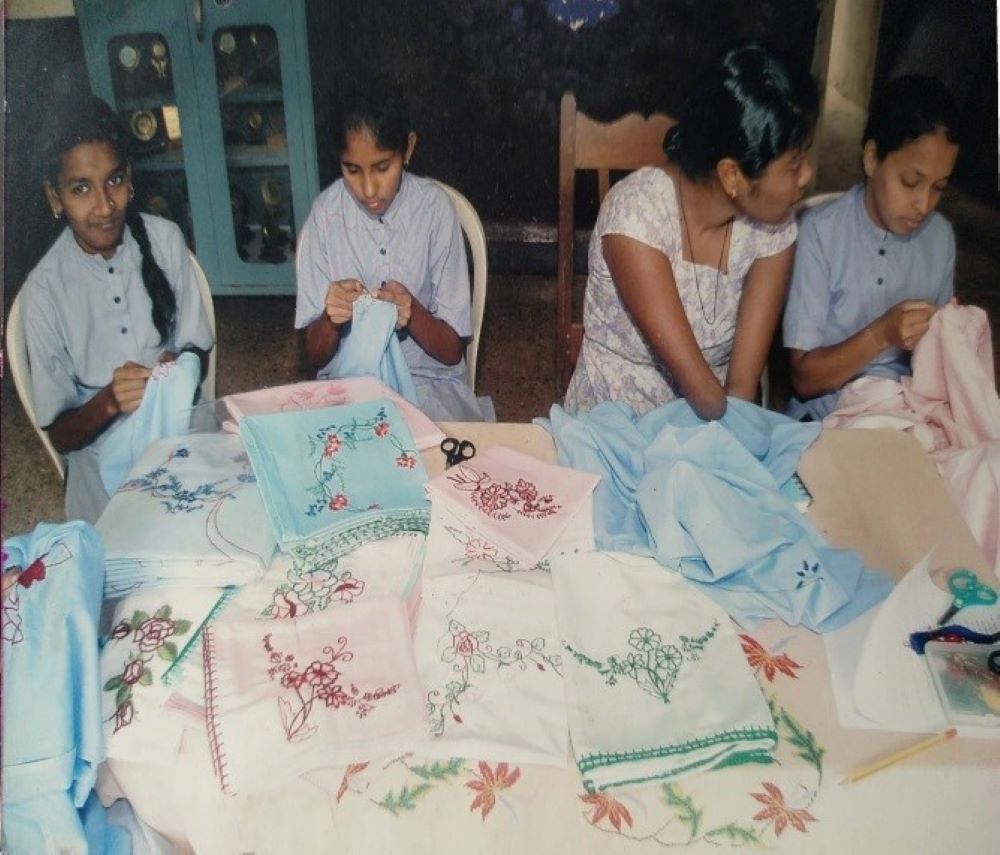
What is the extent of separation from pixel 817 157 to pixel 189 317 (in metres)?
0.91

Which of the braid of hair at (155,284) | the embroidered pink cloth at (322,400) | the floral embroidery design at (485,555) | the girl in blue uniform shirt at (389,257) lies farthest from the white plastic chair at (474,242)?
the floral embroidery design at (485,555)

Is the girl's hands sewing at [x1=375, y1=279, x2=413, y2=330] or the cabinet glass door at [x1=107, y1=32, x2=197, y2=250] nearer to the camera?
the cabinet glass door at [x1=107, y1=32, x2=197, y2=250]

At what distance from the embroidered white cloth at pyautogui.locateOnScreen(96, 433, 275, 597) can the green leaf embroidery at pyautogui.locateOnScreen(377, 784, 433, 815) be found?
0.26 metres

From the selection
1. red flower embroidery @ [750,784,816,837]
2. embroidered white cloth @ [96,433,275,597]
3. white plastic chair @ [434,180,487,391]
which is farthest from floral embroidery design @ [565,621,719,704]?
white plastic chair @ [434,180,487,391]

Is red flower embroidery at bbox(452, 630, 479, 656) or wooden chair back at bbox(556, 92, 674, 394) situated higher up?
wooden chair back at bbox(556, 92, 674, 394)

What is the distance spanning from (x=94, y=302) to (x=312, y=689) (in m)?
0.55

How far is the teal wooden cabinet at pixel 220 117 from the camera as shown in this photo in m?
0.94

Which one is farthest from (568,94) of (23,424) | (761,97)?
(23,424)

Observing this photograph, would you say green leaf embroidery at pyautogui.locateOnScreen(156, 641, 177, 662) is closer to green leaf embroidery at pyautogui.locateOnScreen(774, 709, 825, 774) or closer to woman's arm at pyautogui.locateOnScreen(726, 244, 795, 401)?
green leaf embroidery at pyautogui.locateOnScreen(774, 709, 825, 774)

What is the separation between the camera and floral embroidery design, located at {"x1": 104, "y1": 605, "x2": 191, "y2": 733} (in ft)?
2.20

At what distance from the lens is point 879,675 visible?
695 mm

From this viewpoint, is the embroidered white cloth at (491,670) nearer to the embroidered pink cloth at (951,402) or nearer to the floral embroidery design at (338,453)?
the floral embroidery design at (338,453)

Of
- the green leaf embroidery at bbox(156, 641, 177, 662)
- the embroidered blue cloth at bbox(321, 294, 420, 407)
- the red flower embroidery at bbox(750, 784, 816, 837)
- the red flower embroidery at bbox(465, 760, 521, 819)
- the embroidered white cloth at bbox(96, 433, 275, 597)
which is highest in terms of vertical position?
the embroidered blue cloth at bbox(321, 294, 420, 407)

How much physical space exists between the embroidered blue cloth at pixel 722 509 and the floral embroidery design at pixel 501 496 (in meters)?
0.06
